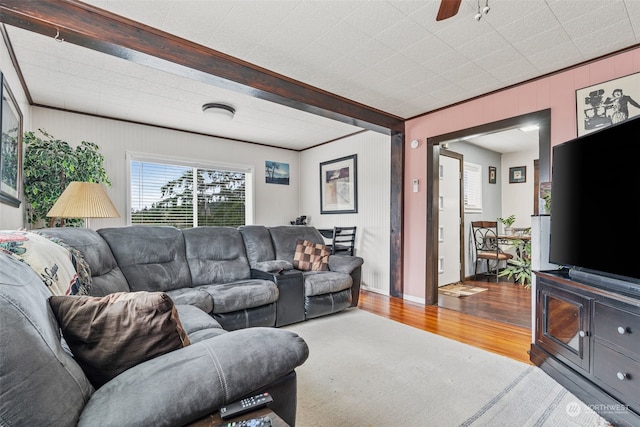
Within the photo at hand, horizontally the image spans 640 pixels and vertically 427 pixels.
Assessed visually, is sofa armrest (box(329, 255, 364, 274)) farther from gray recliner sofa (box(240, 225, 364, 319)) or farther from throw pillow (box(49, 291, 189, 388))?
throw pillow (box(49, 291, 189, 388))

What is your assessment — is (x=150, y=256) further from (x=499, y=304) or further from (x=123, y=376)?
(x=499, y=304)

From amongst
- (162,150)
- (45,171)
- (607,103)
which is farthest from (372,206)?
(45,171)

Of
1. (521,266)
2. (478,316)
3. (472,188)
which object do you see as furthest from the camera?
(472,188)

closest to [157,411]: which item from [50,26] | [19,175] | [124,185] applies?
[50,26]

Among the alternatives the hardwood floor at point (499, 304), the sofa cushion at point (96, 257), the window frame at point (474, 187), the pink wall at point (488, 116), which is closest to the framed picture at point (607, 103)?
the pink wall at point (488, 116)

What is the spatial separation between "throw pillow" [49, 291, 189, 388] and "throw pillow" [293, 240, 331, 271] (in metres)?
2.66

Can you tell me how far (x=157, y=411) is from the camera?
2.47 ft

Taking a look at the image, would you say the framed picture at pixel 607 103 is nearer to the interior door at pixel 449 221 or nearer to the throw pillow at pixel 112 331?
the interior door at pixel 449 221

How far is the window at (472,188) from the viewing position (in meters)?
5.44

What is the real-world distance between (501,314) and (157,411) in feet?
11.9

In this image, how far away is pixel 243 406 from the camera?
844mm

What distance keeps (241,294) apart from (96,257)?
1.09 metres

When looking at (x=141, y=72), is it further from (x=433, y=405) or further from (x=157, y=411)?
(x=433, y=405)

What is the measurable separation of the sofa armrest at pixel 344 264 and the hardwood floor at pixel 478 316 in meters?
0.56
